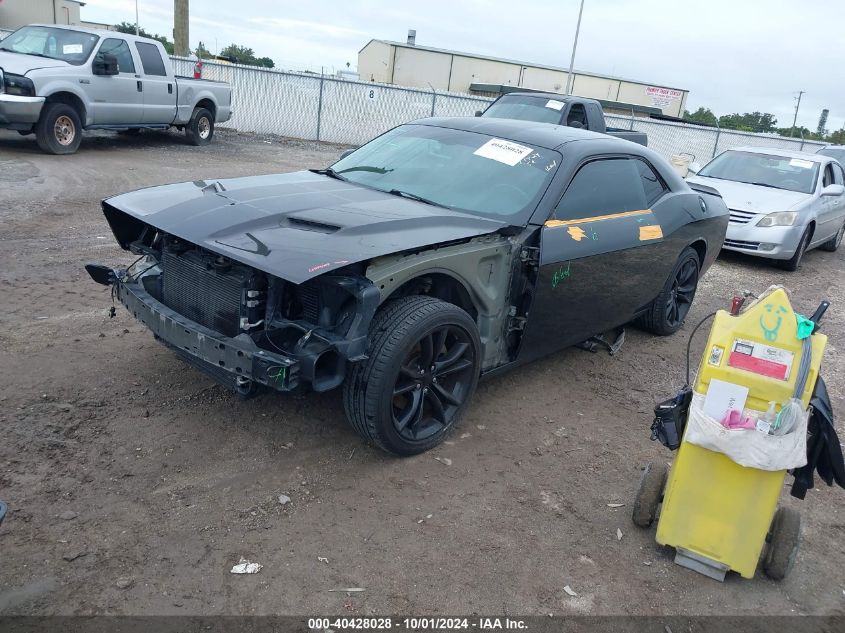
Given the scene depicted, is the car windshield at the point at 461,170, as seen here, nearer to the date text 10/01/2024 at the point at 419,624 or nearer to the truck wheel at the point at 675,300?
the truck wheel at the point at 675,300

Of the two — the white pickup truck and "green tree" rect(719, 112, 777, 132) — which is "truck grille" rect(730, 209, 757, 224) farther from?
"green tree" rect(719, 112, 777, 132)

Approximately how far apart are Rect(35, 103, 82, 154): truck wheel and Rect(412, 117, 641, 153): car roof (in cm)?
829

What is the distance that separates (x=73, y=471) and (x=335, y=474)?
1.24 metres

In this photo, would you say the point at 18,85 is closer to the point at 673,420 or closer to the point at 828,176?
the point at 673,420

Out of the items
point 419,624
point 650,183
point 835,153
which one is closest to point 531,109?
point 650,183

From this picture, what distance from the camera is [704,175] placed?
10.2 metres

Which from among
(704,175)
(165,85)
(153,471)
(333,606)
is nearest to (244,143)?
(165,85)

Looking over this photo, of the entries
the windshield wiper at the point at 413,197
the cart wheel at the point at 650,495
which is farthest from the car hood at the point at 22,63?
the cart wheel at the point at 650,495

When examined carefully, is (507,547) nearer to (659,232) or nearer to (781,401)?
(781,401)

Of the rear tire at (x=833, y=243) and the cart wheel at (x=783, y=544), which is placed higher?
the rear tire at (x=833, y=243)

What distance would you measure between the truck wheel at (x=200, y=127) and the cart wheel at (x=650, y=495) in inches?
527

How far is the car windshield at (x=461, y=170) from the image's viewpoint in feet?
13.6

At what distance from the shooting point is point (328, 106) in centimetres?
1914

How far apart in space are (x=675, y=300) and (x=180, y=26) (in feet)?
58.6
